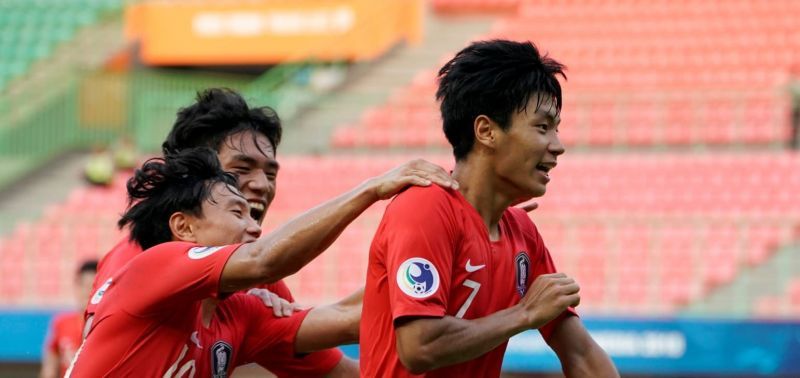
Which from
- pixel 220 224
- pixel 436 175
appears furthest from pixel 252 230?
pixel 436 175

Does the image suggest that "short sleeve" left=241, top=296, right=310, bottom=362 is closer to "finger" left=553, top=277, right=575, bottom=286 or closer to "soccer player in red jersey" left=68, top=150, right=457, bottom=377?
"soccer player in red jersey" left=68, top=150, right=457, bottom=377

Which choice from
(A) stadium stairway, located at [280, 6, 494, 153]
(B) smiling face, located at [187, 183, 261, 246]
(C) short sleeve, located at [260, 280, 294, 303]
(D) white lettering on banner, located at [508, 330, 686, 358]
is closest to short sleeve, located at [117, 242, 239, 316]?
(B) smiling face, located at [187, 183, 261, 246]

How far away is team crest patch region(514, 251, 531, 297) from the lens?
4.17 meters

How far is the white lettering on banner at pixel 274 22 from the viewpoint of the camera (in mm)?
20797

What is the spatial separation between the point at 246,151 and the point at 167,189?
623 millimetres

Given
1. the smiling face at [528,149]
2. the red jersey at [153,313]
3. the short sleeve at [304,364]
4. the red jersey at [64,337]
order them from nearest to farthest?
the smiling face at [528,149], the red jersey at [153,313], the short sleeve at [304,364], the red jersey at [64,337]

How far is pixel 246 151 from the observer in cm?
520

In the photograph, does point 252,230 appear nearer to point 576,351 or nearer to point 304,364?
point 304,364

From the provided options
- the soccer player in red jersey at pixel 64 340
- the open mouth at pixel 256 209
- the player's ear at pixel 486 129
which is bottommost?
the soccer player in red jersey at pixel 64 340

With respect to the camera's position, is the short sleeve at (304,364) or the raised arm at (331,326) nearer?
the raised arm at (331,326)

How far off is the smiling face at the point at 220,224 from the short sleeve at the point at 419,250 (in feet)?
2.50

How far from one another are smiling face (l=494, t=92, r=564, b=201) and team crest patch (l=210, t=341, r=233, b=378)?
129 cm

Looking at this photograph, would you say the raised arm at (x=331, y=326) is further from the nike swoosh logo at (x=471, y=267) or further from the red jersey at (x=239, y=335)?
the nike swoosh logo at (x=471, y=267)

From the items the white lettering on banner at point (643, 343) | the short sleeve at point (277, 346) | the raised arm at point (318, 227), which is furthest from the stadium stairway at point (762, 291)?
the raised arm at point (318, 227)
